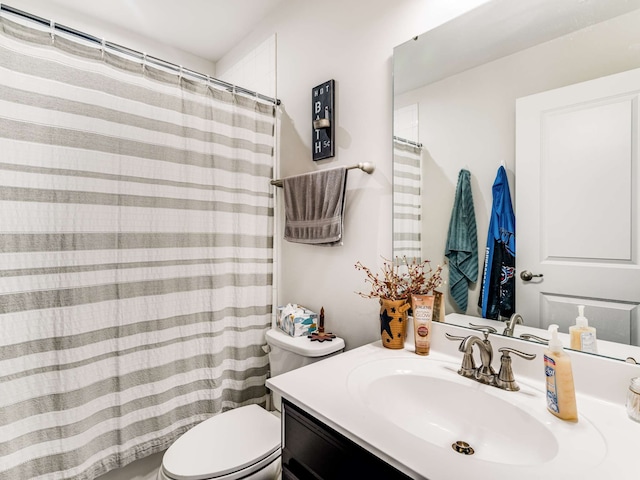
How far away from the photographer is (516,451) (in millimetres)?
773

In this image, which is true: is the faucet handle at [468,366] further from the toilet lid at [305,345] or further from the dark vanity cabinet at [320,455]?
the toilet lid at [305,345]

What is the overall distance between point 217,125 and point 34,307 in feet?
3.40

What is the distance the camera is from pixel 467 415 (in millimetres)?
905

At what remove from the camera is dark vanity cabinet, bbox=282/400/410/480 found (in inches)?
27.2

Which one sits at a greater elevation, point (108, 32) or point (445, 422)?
point (108, 32)

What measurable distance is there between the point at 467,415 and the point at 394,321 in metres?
0.37

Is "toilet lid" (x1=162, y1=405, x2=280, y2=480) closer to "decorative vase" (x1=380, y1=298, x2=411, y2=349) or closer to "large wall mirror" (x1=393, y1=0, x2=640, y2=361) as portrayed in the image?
"decorative vase" (x1=380, y1=298, x2=411, y2=349)

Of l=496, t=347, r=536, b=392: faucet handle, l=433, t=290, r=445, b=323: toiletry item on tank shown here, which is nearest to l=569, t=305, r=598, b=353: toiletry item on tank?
l=496, t=347, r=536, b=392: faucet handle

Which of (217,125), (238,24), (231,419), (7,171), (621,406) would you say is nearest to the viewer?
(621,406)

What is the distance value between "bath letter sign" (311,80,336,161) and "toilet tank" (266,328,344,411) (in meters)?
0.84

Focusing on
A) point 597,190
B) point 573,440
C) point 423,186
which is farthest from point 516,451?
point 423,186

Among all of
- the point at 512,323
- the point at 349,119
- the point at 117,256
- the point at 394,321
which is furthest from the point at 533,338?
the point at 117,256

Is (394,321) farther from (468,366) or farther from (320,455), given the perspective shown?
(320,455)

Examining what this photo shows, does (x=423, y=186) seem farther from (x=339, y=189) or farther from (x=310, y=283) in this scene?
(x=310, y=283)
